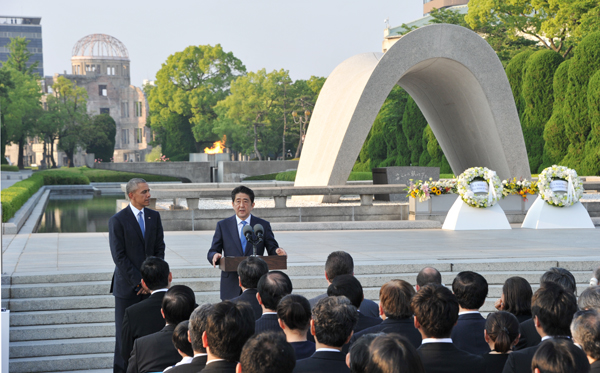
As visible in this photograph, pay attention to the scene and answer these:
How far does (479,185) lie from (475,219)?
31.4 inches

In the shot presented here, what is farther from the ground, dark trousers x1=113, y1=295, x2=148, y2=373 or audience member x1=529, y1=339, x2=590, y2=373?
audience member x1=529, y1=339, x2=590, y2=373

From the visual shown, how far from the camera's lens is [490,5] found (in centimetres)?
3378

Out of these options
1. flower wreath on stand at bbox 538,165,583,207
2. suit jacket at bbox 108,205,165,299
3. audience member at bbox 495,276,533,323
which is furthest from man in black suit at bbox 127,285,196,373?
flower wreath on stand at bbox 538,165,583,207

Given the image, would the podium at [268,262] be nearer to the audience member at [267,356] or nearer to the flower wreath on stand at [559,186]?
the audience member at [267,356]

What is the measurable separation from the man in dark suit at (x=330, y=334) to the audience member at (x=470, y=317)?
1.14 m

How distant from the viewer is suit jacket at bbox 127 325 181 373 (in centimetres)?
389

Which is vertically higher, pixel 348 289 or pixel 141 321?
pixel 348 289

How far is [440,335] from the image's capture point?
132 inches

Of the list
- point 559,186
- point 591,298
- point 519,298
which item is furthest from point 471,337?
point 559,186

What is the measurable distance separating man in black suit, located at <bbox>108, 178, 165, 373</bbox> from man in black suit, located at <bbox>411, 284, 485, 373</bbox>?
2.78m

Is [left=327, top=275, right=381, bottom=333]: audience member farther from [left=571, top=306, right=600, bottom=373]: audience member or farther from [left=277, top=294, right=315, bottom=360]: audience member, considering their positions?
[left=571, top=306, right=600, bottom=373]: audience member

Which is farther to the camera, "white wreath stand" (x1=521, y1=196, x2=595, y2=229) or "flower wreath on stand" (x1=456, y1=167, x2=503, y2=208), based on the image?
"white wreath stand" (x1=521, y1=196, x2=595, y2=229)

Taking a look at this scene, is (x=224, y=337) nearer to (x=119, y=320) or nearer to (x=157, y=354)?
(x=157, y=354)

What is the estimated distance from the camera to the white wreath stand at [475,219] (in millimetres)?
13195
